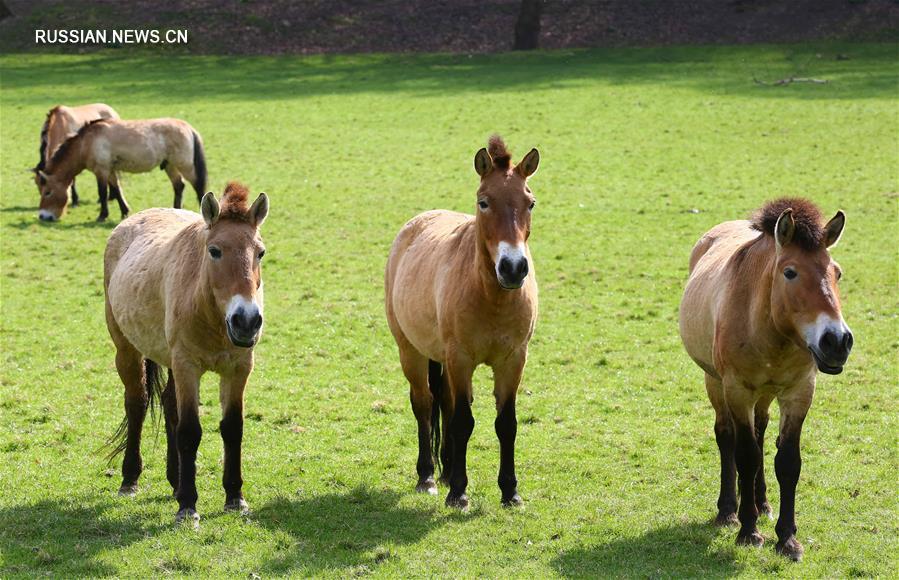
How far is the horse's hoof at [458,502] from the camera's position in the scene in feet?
24.5

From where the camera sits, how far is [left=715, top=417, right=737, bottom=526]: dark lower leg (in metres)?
7.22

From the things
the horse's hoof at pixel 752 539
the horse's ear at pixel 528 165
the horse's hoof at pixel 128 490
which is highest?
the horse's ear at pixel 528 165

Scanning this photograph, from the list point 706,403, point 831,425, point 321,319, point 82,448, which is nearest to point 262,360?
point 321,319

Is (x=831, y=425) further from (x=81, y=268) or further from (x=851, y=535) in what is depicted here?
(x=81, y=268)

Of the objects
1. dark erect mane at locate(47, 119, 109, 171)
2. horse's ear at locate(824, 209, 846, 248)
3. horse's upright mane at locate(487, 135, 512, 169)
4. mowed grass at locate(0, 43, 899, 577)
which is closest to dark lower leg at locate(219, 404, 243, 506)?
mowed grass at locate(0, 43, 899, 577)

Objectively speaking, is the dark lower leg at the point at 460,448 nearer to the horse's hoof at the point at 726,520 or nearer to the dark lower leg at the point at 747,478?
the horse's hoof at the point at 726,520

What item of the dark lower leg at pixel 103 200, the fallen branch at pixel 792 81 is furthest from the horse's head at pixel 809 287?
the fallen branch at pixel 792 81

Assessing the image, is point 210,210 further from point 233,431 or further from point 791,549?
point 791,549

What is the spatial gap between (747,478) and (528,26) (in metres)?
33.8

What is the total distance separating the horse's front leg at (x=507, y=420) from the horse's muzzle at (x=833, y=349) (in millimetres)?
2178

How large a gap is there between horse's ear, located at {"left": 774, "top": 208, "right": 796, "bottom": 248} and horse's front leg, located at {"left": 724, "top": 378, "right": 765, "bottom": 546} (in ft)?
3.18

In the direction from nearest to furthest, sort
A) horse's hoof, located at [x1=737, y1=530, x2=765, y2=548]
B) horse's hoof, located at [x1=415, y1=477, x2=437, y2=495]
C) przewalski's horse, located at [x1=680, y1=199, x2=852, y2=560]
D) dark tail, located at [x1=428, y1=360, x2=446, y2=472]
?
przewalski's horse, located at [x1=680, y1=199, x2=852, y2=560]
horse's hoof, located at [x1=737, y1=530, x2=765, y2=548]
horse's hoof, located at [x1=415, y1=477, x2=437, y2=495]
dark tail, located at [x1=428, y1=360, x2=446, y2=472]

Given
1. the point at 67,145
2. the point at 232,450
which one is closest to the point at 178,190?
the point at 67,145

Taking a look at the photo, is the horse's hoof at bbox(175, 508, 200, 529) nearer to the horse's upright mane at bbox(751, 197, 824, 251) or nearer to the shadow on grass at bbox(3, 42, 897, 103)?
the horse's upright mane at bbox(751, 197, 824, 251)
